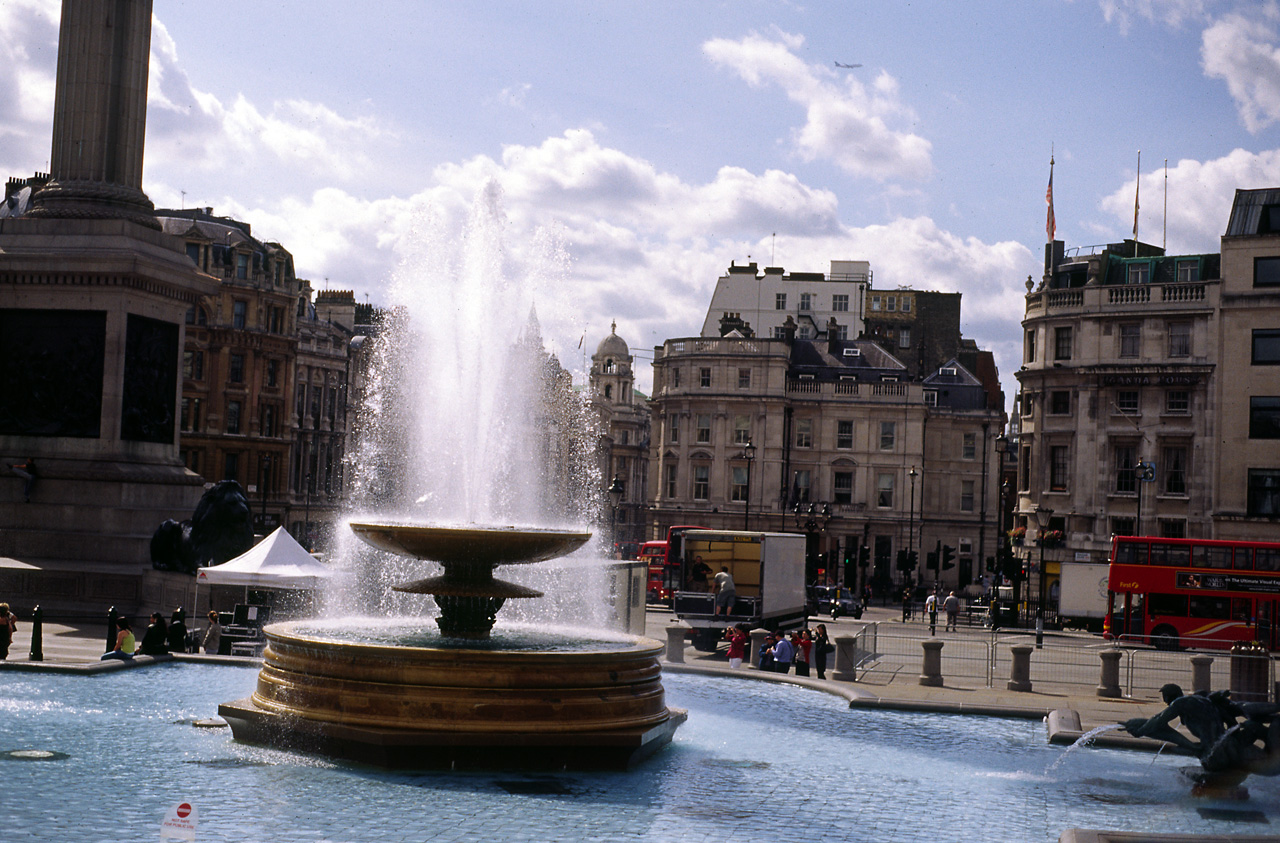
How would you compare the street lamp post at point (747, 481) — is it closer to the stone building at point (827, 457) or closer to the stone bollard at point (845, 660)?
the stone building at point (827, 457)

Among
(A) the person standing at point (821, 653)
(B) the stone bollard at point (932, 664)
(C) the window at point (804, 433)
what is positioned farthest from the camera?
(C) the window at point (804, 433)

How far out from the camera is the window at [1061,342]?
2243 inches

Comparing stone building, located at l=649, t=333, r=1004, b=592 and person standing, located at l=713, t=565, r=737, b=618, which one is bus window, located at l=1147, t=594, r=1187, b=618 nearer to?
person standing, located at l=713, t=565, r=737, b=618

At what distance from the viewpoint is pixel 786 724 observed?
1648 centimetres

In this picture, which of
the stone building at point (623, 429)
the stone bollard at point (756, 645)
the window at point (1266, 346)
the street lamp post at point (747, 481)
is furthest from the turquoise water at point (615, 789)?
the stone building at point (623, 429)

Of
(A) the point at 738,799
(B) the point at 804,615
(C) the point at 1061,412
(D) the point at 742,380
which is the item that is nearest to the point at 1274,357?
(C) the point at 1061,412

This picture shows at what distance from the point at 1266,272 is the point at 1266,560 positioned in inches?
762

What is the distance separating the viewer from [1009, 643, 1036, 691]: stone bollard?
2383 centimetres

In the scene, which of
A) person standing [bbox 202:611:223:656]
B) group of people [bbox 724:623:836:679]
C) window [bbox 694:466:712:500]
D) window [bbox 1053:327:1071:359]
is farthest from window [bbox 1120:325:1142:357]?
person standing [bbox 202:611:223:656]

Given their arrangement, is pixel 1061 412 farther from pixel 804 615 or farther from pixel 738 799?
pixel 738 799

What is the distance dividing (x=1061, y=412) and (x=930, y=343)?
3462cm

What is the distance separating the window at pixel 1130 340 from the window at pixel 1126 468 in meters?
3.87

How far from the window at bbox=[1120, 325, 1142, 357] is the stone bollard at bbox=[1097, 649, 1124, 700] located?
3400 cm

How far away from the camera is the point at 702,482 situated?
7644 centimetres
